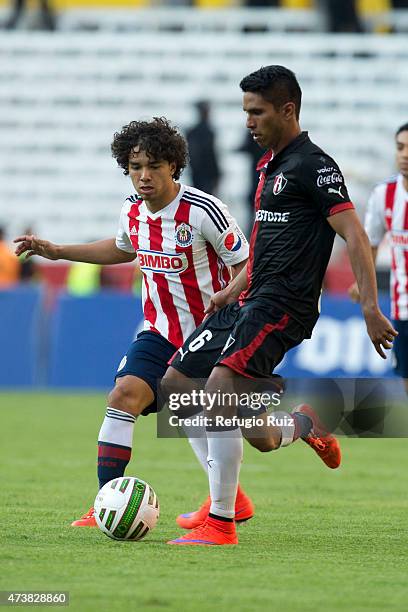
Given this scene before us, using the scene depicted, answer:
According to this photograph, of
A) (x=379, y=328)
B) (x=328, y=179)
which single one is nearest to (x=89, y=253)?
(x=328, y=179)

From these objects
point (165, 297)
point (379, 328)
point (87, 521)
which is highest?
point (165, 297)

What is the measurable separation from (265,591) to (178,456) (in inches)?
244

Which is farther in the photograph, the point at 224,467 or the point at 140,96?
the point at 140,96

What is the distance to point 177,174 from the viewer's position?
7109 mm

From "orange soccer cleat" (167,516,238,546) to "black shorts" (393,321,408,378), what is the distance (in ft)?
12.0

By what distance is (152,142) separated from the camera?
6848 mm

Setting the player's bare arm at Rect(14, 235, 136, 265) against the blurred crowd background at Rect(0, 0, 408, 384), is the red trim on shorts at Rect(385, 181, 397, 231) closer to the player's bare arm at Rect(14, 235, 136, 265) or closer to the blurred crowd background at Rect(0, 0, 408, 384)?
the player's bare arm at Rect(14, 235, 136, 265)

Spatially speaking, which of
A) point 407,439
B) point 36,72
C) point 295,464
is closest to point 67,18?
point 36,72

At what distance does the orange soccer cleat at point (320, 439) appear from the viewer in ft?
23.0

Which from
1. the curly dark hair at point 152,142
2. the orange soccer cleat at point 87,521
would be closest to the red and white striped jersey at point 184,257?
the curly dark hair at point 152,142

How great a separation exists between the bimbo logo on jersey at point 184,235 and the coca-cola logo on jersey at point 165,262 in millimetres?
61

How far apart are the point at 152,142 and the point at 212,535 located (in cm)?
200

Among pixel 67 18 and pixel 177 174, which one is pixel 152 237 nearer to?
pixel 177 174

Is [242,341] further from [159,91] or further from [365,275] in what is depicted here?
[159,91]
